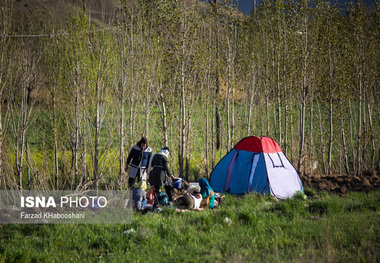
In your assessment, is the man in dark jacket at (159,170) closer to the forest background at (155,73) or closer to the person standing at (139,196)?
the person standing at (139,196)

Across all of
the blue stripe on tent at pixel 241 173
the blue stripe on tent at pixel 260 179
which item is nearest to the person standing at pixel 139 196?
the blue stripe on tent at pixel 241 173

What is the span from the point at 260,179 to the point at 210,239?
394 centimetres

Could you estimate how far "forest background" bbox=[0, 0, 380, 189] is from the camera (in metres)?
8.44

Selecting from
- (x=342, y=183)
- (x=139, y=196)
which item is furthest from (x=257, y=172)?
(x=139, y=196)

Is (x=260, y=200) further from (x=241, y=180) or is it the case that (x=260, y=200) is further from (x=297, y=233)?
(x=297, y=233)

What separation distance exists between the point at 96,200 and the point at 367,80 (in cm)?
1051

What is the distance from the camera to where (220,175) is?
9.54 meters

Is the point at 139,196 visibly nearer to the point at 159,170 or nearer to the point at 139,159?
the point at 159,170

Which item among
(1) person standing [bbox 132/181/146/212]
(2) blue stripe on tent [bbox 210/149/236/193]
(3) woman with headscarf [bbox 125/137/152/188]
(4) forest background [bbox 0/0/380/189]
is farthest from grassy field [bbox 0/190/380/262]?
(2) blue stripe on tent [bbox 210/149/236/193]

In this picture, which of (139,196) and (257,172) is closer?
(139,196)

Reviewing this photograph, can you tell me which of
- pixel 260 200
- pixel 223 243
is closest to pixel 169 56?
pixel 260 200

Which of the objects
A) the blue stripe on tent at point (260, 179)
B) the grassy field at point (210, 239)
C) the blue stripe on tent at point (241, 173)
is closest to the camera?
the grassy field at point (210, 239)

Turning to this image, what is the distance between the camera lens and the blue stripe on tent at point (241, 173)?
893 centimetres

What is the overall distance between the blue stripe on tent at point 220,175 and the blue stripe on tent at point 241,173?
0.29m
